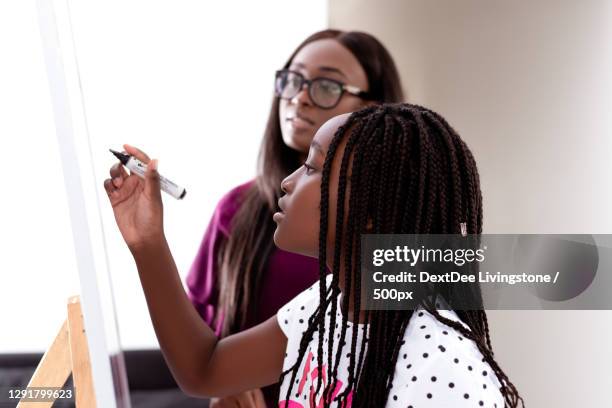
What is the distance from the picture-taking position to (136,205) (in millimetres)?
1051

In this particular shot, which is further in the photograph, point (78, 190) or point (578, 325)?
point (578, 325)

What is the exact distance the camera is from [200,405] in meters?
2.11

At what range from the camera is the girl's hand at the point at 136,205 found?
1.04 metres

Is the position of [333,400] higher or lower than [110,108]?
lower

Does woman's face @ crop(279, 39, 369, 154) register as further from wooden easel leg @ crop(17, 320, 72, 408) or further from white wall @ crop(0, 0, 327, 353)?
wooden easel leg @ crop(17, 320, 72, 408)

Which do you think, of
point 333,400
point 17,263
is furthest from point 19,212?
point 333,400

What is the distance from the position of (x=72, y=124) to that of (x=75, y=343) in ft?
0.84

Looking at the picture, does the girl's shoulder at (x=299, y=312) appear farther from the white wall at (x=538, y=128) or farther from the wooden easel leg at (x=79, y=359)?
the white wall at (x=538, y=128)

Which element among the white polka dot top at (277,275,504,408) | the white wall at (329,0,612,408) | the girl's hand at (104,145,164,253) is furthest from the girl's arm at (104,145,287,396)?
the white wall at (329,0,612,408)

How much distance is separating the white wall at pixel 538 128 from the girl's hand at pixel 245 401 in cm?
52

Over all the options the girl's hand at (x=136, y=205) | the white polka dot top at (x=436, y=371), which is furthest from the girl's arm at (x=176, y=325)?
the white polka dot top at (x=436, y=371)

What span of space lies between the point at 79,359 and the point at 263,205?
887 millimetres

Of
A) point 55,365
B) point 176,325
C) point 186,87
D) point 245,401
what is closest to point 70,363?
point 55,365

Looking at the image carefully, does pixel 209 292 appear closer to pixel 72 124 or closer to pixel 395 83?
pixel 395 83
